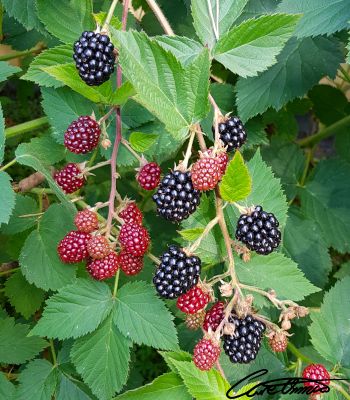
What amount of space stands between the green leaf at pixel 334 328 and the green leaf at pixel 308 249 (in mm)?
461

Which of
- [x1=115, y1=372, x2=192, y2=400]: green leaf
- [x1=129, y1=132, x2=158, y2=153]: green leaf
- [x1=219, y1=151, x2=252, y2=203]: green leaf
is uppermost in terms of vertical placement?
[x1=219, y1=151, x2=252, y2=203]: green leaf

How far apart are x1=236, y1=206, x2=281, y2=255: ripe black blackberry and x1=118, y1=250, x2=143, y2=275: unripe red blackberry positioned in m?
0.29

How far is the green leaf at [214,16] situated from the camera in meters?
1.24

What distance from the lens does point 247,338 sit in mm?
1122

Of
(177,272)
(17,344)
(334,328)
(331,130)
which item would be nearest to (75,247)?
(177,272)

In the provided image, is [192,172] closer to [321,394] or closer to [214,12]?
[214,12]

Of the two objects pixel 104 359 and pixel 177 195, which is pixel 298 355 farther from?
pixel 177 195

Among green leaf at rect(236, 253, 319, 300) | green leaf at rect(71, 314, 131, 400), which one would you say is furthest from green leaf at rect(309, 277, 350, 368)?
green leaf at rect(71, 314, 131, 400)

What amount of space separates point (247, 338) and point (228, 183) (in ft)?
1.02

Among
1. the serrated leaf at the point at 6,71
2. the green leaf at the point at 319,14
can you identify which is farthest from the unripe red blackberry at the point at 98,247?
the green leaf at the point at 319,14

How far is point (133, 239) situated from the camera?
123cm

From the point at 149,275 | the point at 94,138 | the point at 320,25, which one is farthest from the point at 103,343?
the point at 320,25

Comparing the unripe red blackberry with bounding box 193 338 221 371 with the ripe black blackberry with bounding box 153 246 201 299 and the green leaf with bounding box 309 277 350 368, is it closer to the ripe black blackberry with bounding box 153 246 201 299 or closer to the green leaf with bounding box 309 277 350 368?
the ripe black blackberry with bounding box 153 246 201 299

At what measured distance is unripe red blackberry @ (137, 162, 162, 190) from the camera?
4.17 feet
